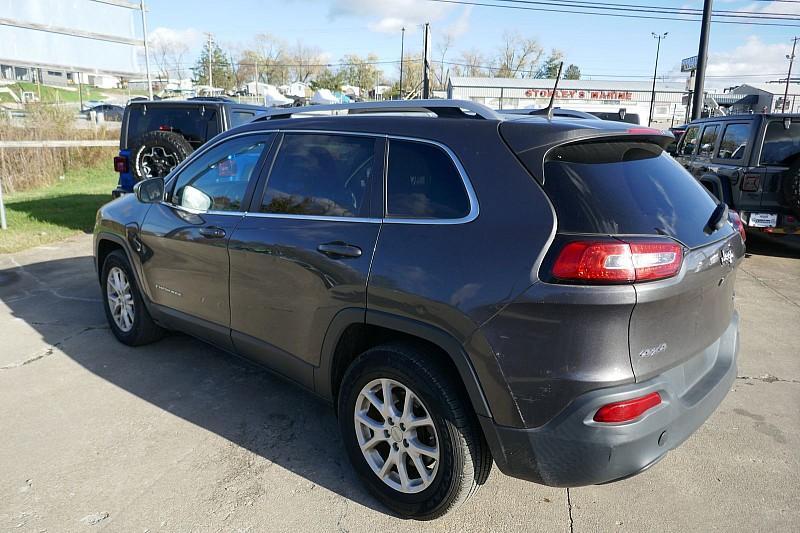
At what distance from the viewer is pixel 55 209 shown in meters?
10.8

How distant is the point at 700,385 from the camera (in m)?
2.48

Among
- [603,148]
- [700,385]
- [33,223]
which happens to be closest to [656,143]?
[603,148]

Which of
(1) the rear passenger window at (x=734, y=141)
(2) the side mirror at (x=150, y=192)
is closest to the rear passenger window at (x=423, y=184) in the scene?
(2) the side mirror at (x=150, y=192)

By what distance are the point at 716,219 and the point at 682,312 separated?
2.17ft

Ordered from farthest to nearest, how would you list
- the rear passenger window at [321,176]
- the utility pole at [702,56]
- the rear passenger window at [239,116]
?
the utility pole at [702,56]
the rear passenger window at [239,116]
the rear passenger window at [321,176]

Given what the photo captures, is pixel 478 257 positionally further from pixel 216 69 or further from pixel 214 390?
pixel 216 69

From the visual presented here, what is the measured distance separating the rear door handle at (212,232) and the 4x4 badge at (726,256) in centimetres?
267

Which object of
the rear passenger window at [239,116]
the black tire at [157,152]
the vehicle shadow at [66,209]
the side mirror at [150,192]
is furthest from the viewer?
the vehicle shadow at [66,209]

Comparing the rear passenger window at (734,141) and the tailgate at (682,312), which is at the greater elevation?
the rear passenger window at (734,141)

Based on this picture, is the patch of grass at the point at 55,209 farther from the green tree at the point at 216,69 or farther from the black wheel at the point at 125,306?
the green tree at the point at 216,69

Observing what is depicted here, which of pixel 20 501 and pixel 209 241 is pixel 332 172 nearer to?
pixel 209 241

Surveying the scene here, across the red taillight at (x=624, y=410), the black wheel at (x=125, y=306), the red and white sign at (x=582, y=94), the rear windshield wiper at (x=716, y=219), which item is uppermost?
the red and white sign at (x=582, y=94)

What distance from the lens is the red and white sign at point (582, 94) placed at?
57.3m

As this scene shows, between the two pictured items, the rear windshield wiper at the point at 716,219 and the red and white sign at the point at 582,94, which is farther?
the red and white sign at the point at 582,94
